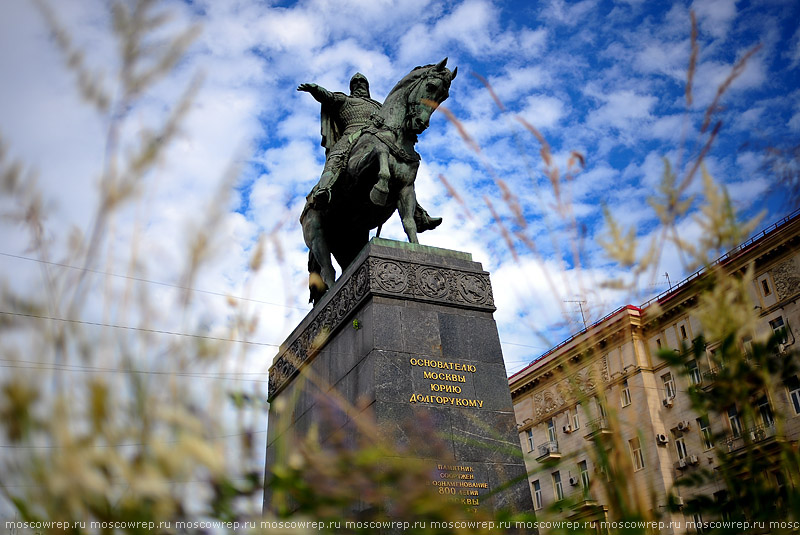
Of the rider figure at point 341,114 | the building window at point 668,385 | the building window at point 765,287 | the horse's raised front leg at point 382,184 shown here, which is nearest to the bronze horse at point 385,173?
the horse's raised front leg at point 382,184

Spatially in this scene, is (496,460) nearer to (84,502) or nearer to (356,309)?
(356,309)

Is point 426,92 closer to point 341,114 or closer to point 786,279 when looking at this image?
point 341,114

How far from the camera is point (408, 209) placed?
10.2 meters

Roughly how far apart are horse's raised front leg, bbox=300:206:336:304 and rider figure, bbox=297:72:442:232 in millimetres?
239

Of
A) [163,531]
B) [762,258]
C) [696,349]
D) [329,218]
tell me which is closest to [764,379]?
[696,349]

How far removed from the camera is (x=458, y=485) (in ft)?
23.0

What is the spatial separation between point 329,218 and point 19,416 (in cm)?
1030

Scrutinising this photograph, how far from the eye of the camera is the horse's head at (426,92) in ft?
32.9

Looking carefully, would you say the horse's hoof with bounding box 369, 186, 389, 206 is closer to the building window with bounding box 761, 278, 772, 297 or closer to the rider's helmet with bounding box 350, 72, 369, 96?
the rider's helmet with bounding box 350, 72, 369, 96

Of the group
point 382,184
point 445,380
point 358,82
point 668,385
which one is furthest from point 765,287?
point 445,380

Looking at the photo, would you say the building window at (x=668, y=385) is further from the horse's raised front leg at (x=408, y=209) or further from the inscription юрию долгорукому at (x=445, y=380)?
the inscription юрию долгорукому at (x=445, y=380)

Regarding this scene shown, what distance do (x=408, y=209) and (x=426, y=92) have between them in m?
1.70

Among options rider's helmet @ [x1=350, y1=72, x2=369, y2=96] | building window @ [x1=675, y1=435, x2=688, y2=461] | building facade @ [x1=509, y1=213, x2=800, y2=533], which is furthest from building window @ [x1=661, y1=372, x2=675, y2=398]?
building facade @ [x1=509, y1=213, x2=800, y2=533]

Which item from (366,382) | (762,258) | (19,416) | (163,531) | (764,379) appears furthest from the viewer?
(762,258)
